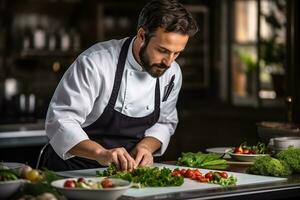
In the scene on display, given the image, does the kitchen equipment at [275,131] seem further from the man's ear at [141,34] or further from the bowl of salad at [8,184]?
the bowl of salad at [8,184]

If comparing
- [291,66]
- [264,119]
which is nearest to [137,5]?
[264,119]

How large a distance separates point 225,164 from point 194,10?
5.36 m

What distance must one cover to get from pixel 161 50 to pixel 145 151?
1.55ft

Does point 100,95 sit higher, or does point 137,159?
point 100,95

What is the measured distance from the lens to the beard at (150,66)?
331 centimetres

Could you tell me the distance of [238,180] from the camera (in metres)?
2.98

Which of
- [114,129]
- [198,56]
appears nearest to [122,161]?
[114,129]

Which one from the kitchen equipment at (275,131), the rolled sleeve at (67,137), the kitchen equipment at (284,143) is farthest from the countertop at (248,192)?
the kitchen equipment at (275,131)

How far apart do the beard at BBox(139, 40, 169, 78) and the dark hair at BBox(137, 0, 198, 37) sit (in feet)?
0.32

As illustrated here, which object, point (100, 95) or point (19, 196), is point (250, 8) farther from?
point (19, 196)

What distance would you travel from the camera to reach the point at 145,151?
10.6 feet

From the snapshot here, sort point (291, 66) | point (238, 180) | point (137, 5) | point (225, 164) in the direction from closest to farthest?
point (238, 180)
point (225, 164)
point (291, 66)
point (137, 5)

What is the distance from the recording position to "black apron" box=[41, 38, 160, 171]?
358 cm

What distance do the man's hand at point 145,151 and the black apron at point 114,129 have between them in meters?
0.09
